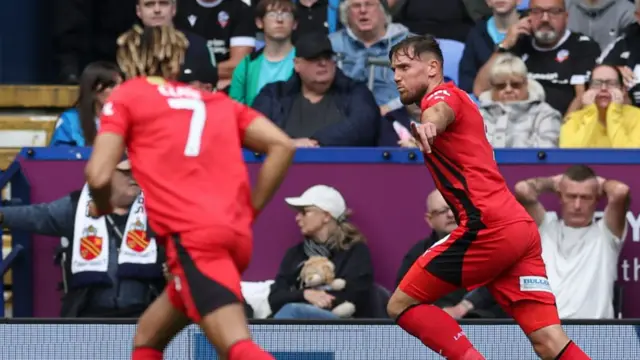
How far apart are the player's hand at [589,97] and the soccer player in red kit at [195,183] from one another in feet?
13.8

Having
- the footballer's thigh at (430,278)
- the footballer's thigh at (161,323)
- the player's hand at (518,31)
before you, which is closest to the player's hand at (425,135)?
the footballer's thigh at (430,278)

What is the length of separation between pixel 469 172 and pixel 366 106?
10.1 feet

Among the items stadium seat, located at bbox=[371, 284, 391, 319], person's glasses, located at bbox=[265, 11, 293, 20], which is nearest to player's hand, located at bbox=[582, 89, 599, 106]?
stadium seat, located at bbox=[371, 284, 391, 319]

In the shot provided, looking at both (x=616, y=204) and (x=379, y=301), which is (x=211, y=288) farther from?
(x=616, y=204)

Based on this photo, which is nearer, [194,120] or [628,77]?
[194,120]

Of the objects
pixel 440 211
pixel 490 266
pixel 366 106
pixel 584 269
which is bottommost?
pixel 584 269

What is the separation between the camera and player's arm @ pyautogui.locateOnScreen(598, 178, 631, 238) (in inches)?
359

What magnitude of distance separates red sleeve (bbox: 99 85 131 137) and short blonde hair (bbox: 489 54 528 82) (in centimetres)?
440

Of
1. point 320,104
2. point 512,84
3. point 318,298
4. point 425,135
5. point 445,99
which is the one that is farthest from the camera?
point 320,104

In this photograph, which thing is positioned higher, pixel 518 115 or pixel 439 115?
pixel 439 115

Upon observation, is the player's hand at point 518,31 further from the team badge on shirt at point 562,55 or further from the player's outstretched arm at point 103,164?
the player's outstretched arm at point 103,164

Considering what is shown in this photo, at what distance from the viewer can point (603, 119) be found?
32.0ft

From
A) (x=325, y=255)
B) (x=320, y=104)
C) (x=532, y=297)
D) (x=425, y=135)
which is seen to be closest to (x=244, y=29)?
(x=320, y=104)

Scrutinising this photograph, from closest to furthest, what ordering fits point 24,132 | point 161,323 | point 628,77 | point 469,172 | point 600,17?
1. point 161,323
2. point 469,172
3. point 628,77
4. point 600,17
5. point 24,132
